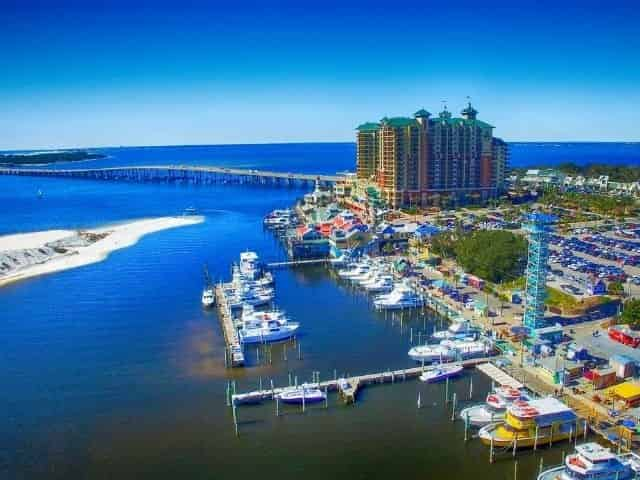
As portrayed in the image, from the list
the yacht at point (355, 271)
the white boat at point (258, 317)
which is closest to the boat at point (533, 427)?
the white boat at point (258, 317)

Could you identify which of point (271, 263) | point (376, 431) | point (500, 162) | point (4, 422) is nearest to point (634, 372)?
point (376, 431)

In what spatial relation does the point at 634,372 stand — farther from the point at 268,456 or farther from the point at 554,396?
the point at 268,456

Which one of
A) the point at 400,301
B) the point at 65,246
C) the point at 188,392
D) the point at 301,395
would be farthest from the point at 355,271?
the point at 65,246

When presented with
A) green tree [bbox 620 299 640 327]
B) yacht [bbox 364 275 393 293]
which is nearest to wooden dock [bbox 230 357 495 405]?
green tree [bbox 620 299 640 327]

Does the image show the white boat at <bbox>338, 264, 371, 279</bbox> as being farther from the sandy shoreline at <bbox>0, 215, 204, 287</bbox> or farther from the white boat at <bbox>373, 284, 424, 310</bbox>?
the sandy shoreline at <bbox>0, 215, 204, 287</bbox>

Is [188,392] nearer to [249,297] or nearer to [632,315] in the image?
[249,297]

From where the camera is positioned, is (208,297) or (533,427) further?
(208,297)

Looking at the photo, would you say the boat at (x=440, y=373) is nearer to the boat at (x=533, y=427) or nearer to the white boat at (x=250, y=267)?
the boat at (x=533, y=427)

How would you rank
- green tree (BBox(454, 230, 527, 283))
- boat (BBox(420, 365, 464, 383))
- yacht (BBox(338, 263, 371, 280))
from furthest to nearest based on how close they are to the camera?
yacht (BBox(338, 263, 371, 280)) → green tree (BBox(454, 230, 527, 283)) → boat (BBox(420, 365, 464, 383))
